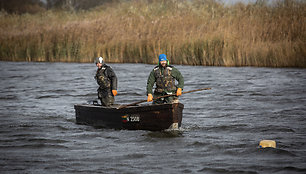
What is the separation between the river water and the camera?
10.2 metres

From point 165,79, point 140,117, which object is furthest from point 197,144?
point 165,79

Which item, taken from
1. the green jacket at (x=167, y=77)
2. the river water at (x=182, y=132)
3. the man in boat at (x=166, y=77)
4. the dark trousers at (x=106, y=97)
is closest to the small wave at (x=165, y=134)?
the river water at (x=182, y=132)

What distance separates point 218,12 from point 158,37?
17.2ft

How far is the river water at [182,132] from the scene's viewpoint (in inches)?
402

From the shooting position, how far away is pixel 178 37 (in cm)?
2980

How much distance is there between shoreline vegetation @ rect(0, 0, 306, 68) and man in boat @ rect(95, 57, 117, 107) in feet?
43.8

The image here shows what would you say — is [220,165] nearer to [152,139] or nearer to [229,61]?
[152,139]

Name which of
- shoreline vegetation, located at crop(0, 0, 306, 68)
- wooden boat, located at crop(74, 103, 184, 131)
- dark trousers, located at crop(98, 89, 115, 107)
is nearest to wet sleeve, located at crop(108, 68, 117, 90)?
dark trousers, located at crop(98, 89, 115, 107)

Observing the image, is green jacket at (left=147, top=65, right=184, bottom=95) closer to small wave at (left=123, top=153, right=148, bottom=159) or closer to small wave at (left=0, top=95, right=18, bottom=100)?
small wave at (left=123, top=153, right=148, bottom=159)

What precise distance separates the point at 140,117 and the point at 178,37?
1710 centimetres

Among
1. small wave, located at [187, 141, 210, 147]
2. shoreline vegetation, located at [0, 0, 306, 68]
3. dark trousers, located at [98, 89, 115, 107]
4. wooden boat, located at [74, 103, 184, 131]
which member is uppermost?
shoreline vegetation, located at [0, 0, 306, 68]

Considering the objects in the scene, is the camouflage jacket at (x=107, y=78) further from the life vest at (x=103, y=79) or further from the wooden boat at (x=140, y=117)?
the wooden boat at (x=140, y=117)

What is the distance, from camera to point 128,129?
44.0 ft

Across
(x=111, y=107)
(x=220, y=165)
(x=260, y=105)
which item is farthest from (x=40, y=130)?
(x=260, y=105)
